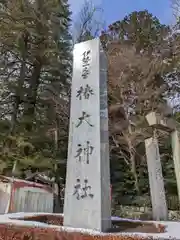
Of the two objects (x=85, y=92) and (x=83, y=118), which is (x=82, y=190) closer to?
(x=83, y=118)

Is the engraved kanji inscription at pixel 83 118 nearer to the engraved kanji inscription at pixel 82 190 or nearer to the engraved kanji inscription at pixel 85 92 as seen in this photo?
the engraved kanji inscription at pixel 85 92

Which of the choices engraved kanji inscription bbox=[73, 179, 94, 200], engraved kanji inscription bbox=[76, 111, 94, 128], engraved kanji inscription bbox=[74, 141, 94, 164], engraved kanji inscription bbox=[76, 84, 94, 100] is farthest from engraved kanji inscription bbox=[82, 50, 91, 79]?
engraved kanji inscription bbox=[73, 179, 94, 200]

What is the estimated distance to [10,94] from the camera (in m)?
14.0

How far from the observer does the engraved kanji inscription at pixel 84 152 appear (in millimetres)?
4863

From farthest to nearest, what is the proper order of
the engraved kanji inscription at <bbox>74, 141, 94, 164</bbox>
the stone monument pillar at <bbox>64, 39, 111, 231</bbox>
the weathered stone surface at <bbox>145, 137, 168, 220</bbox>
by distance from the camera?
the weathered stone surface at <bbox>145, 137, 168, 220</bbox>, the engraved kanji inscription at <bbox>74, 141, 94, 164</bbox>, the stone monument pillar at <bbox>64, 39, 111, 231</bbox>

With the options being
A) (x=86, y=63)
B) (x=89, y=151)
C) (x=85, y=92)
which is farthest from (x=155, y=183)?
(x=86, y=63)

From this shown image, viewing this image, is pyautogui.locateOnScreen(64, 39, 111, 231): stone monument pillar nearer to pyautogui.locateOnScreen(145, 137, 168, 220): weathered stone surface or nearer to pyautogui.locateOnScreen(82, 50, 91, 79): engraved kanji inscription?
pyautogui.locateOnScreen(82, 50, 91, 79): engraved kanji inscription

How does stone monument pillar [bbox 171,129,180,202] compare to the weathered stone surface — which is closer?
stone monument pillar [bbox 171,129,180,202]

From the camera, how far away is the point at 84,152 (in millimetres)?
4918

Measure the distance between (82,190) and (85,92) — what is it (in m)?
2.03

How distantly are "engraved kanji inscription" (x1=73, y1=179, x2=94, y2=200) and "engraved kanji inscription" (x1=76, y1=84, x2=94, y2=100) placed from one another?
69.3 inches

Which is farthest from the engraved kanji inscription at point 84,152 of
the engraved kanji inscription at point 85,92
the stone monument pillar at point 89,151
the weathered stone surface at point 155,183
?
the weathered stone surface at point 155,183

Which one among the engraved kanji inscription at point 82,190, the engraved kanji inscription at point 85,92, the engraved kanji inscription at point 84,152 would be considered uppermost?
the engraved kanji inscription at point 85,92

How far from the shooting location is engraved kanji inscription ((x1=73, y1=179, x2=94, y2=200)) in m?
4.67
